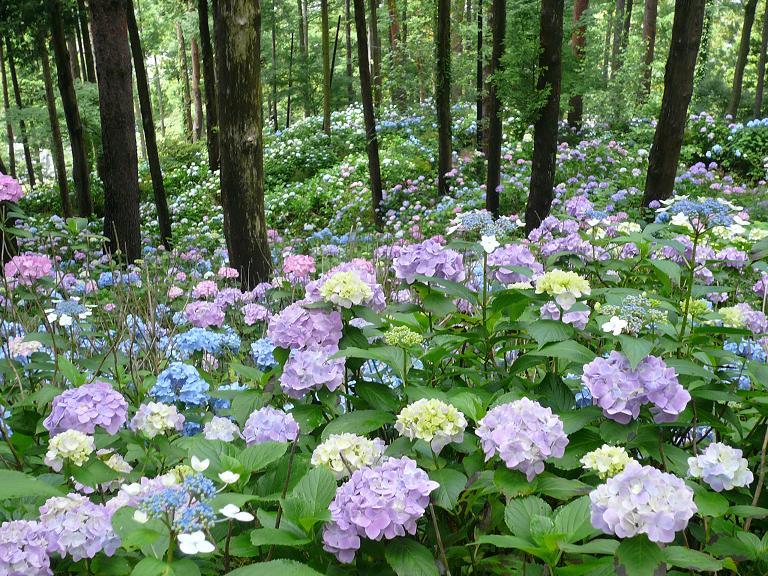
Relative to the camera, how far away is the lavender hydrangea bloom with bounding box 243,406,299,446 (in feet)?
5.05

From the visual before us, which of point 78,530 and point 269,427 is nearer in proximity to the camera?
point 78,530

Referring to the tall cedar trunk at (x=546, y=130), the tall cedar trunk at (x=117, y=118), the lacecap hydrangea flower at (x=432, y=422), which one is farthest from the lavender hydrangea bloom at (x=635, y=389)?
the tall cedar trunk at (x=117, y=118)

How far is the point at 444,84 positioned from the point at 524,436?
34.9 ft

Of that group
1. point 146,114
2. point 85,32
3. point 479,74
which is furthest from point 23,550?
point 85,32

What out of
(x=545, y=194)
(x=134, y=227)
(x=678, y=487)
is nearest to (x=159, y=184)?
(x=134, y=227)

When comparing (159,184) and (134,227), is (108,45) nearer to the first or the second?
(134,227)

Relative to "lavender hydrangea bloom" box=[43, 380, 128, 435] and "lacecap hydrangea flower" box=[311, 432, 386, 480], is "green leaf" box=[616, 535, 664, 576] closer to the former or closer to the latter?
"lacecap hydrangea flower" box=[311, 432, 386, 480]

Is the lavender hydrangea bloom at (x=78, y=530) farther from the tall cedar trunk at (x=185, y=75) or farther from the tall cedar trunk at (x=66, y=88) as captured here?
the tall cedar trunk at (x=185, y=75)

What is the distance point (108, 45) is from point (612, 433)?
25.2 feet

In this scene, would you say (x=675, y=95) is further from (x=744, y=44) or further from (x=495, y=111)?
(x=744, y=44)

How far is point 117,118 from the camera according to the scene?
7.75 m

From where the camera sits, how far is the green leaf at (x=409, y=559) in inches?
42.6

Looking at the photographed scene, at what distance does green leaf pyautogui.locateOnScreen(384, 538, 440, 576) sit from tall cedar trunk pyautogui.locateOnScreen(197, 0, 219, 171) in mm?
8592

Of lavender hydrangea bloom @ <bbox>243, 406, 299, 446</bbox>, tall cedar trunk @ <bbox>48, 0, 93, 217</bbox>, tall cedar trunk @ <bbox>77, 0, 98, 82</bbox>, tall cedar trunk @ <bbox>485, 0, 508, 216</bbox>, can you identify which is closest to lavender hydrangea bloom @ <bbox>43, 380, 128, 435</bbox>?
lavender hydrangea bloom @ <bbox>243, 406, 299, 446</bbox>
